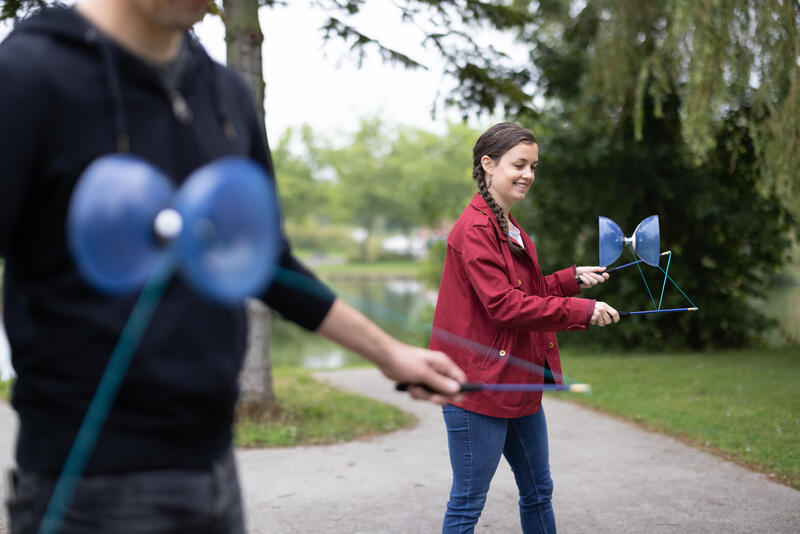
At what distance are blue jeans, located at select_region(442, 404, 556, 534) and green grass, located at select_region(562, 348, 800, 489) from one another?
3101mm

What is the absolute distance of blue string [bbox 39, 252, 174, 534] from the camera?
4.18 feet

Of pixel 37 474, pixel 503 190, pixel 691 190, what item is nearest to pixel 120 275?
pixel 37 474

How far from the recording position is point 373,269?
54.9 metres

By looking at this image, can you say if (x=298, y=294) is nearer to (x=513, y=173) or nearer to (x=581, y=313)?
(x=581, y=313)

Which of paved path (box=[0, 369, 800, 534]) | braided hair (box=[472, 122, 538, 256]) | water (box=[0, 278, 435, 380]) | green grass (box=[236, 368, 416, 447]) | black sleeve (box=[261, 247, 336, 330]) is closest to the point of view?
black sleeve (box=[261, 247, 336, 330])

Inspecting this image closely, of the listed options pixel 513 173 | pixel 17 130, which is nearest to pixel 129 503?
pixel 17 130

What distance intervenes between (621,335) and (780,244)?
285cm

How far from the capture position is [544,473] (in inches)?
127

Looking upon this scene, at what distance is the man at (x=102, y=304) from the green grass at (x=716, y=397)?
5166 millimetres

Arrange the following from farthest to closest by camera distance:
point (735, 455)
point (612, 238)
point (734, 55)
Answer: point (734, 55) < point (735, 455) < point (612, 238)

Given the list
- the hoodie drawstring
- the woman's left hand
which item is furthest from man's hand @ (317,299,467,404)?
the woman's left hand

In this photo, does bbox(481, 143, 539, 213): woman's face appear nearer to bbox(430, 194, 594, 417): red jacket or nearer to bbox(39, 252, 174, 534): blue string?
bbox(430, 194, 594, 417): red jacket

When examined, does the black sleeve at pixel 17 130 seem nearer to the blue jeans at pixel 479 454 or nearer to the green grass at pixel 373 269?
the blue jeans at pixel 479 454

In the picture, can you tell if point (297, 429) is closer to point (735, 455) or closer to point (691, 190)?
point (735, 455)
